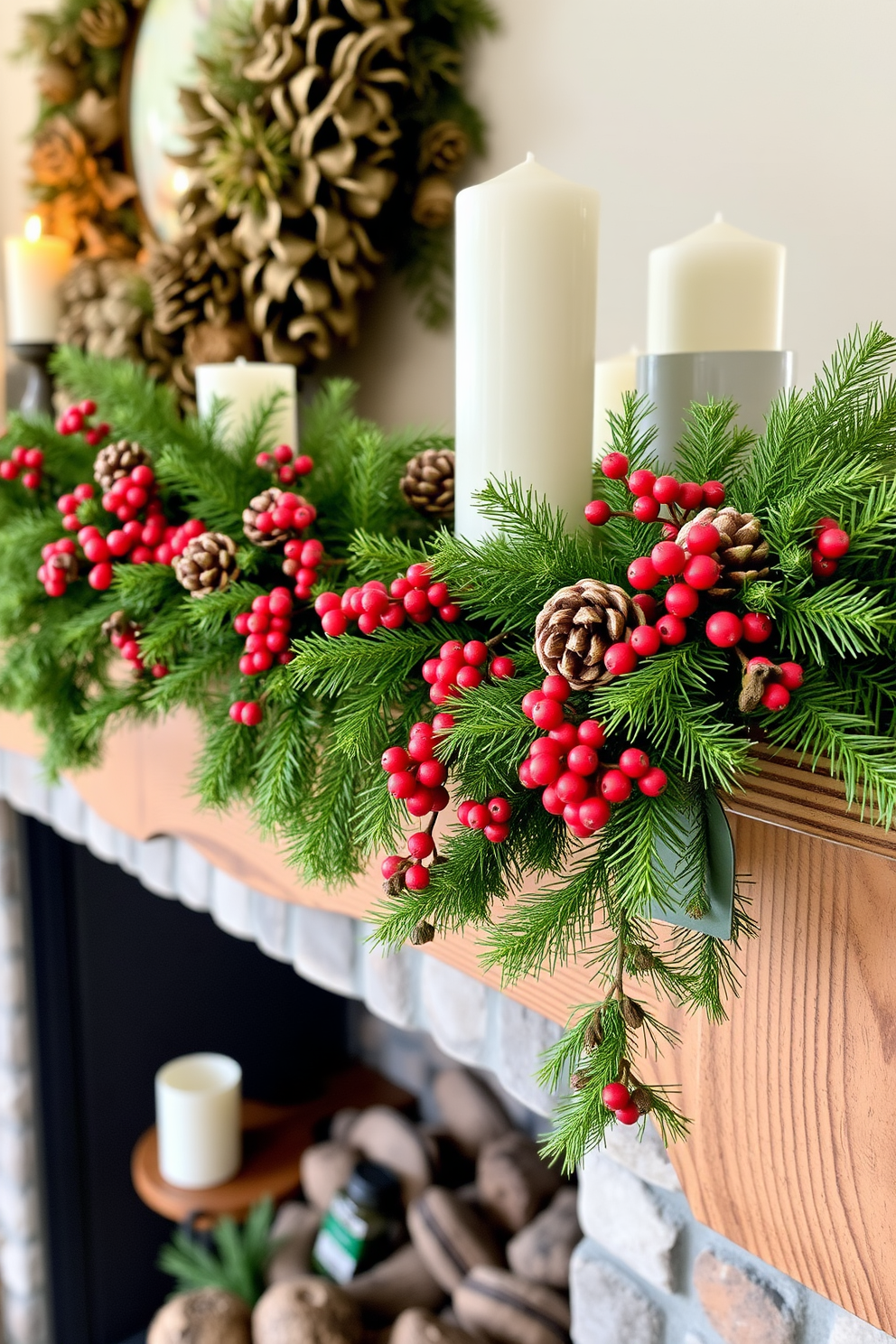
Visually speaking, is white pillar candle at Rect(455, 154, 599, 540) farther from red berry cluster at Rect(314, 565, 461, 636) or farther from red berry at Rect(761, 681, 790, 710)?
red berry at Rect(761, 681, 790, 710)

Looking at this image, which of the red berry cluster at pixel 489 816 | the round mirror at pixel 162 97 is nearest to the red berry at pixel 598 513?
the red berry cluster at pixel 489 816

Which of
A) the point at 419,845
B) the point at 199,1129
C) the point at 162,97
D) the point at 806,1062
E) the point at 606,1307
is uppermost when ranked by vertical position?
the point at 162,97

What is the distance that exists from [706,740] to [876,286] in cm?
45

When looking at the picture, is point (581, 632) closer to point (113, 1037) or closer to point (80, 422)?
point (80, 422)

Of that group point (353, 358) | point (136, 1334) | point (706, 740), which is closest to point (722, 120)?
point (353, 358)

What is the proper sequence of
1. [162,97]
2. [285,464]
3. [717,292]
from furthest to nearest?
1. [162,97]
2. [285,464]
3. [717,292]

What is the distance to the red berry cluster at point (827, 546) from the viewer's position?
1.20 feet

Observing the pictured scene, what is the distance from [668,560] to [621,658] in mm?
39

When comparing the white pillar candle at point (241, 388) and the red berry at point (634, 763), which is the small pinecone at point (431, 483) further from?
the red berry at point (634, 763)

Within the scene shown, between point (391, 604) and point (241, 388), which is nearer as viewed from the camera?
point (391, 604)

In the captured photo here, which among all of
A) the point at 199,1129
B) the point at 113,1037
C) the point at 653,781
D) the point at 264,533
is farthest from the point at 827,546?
the point at 113,1037

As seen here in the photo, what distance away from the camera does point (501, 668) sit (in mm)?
427

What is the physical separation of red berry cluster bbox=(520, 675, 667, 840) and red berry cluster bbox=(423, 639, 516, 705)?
56 millimetres

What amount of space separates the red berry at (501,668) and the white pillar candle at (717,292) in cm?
23
